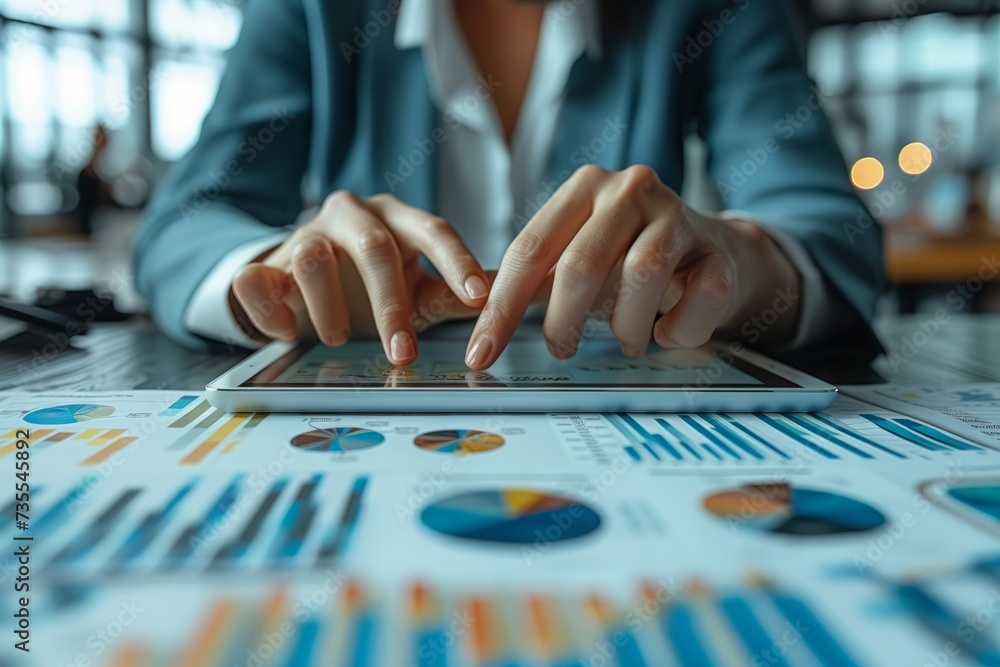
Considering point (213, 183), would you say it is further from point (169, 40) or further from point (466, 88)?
point (169, 40)

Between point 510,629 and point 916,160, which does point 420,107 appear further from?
point 916,160

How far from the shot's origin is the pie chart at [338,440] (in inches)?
12.7

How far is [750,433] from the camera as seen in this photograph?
355mm

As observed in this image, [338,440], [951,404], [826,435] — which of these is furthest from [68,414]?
[951,404]

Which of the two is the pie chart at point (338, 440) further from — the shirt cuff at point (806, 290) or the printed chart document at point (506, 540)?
the shirt cuff at point (806, 290)

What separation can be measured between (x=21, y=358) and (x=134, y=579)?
434mm

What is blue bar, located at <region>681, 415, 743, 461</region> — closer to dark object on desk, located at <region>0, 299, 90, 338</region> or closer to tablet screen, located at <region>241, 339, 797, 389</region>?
tablet screen, located at <region>241, 339, 797, 389</region>

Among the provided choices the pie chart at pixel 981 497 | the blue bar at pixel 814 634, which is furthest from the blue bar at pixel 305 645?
the pie chart at pixel 981 497

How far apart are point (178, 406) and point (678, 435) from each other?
26 cm

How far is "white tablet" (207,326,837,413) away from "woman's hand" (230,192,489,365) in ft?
0.09

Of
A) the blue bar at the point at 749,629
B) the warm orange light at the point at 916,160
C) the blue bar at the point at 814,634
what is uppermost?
the warm orange light at the point at 916,160

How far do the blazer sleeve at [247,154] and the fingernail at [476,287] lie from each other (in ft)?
0.89

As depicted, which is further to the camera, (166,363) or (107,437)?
(166,363)

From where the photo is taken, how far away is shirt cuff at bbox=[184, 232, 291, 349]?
0.56m
